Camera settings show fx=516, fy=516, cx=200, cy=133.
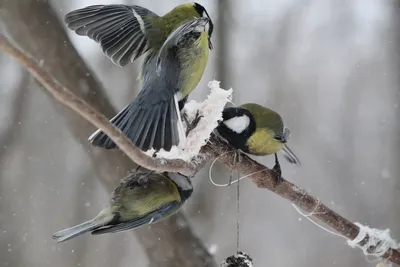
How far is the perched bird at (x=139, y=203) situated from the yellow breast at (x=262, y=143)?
118 mm

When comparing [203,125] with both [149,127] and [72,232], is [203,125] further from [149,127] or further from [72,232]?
[72,232]

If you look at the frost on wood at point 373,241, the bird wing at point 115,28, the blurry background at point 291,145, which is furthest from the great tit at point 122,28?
the blurry background at point 291,145

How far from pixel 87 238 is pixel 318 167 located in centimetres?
79

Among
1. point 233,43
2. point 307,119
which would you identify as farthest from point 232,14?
point 307,119

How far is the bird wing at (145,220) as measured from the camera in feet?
2.20

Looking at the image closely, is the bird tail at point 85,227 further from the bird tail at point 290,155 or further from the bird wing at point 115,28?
the bird tail at point 290,155

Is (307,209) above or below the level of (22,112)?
above

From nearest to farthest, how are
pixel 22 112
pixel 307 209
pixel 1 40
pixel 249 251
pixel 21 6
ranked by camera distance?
pixel 1 40 → pixel 307 209 → pixel 21 6 → pixel 22 112 → pixel 249 251

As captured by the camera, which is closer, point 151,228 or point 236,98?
point 151,228

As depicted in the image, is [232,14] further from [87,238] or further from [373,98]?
[87,238]

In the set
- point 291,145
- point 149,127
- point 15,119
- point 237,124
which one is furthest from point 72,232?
point 291,145

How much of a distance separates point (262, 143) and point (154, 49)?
0.72 ft

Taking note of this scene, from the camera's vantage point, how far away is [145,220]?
2.29 feet

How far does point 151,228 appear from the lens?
3.70 ft
